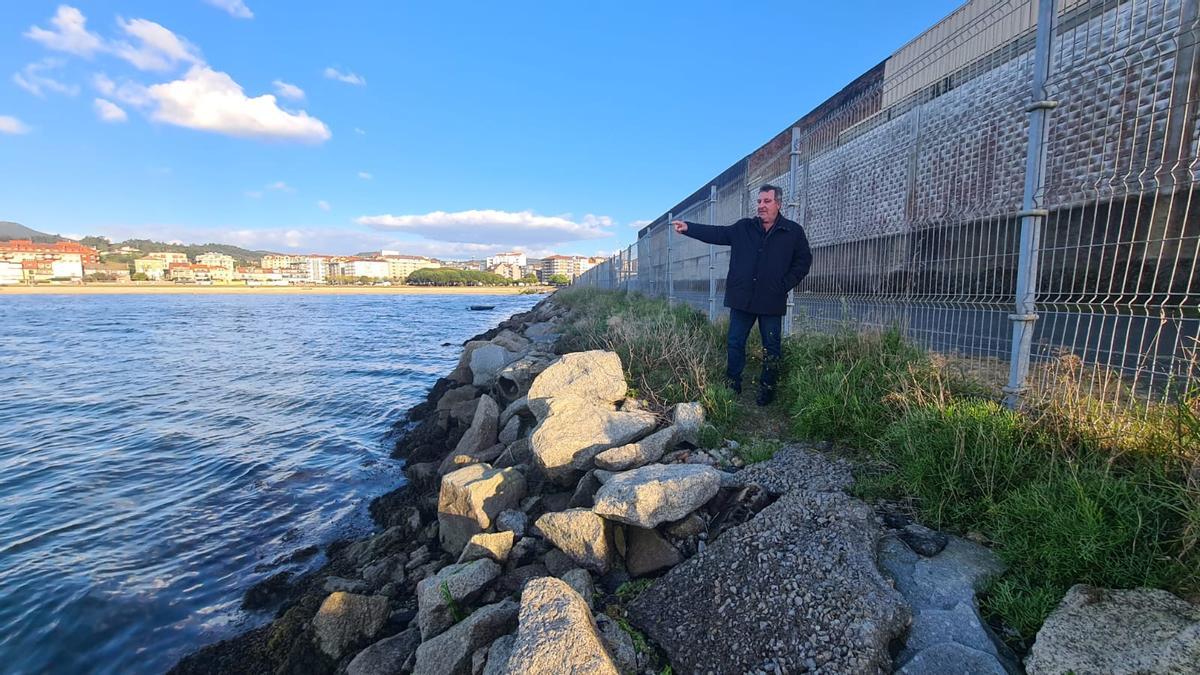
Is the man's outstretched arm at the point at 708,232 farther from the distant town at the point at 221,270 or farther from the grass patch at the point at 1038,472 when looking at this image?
the distant town at the point at 221,270

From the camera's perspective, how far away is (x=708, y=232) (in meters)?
5.55

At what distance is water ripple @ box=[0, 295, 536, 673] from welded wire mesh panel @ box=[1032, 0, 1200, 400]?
668 cm

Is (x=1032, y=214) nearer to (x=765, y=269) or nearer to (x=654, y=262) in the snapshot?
(x=765, y=269)

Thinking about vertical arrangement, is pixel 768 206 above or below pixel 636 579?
above

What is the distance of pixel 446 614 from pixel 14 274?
152 m

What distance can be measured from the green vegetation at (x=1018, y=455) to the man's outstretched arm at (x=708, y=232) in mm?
1469

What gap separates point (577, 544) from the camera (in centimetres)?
327

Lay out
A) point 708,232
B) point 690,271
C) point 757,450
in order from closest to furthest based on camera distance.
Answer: point 757,450
point 708,232
point 690,271

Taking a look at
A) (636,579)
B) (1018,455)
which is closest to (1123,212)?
(1018,455)

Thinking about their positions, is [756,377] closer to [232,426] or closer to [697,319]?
[697,319]

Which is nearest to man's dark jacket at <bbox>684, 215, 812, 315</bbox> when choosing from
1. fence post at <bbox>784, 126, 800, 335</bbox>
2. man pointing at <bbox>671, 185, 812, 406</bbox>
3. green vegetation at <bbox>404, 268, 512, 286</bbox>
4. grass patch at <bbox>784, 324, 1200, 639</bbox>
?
man pointing at <bbox>671, 185, 812, 406</bbox>

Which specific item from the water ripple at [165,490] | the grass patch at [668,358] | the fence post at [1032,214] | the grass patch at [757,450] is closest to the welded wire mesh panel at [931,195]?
the fence post at [1032,214]

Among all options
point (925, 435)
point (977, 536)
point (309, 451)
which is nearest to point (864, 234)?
point (925, 435)

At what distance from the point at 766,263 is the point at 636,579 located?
324 centimetres
